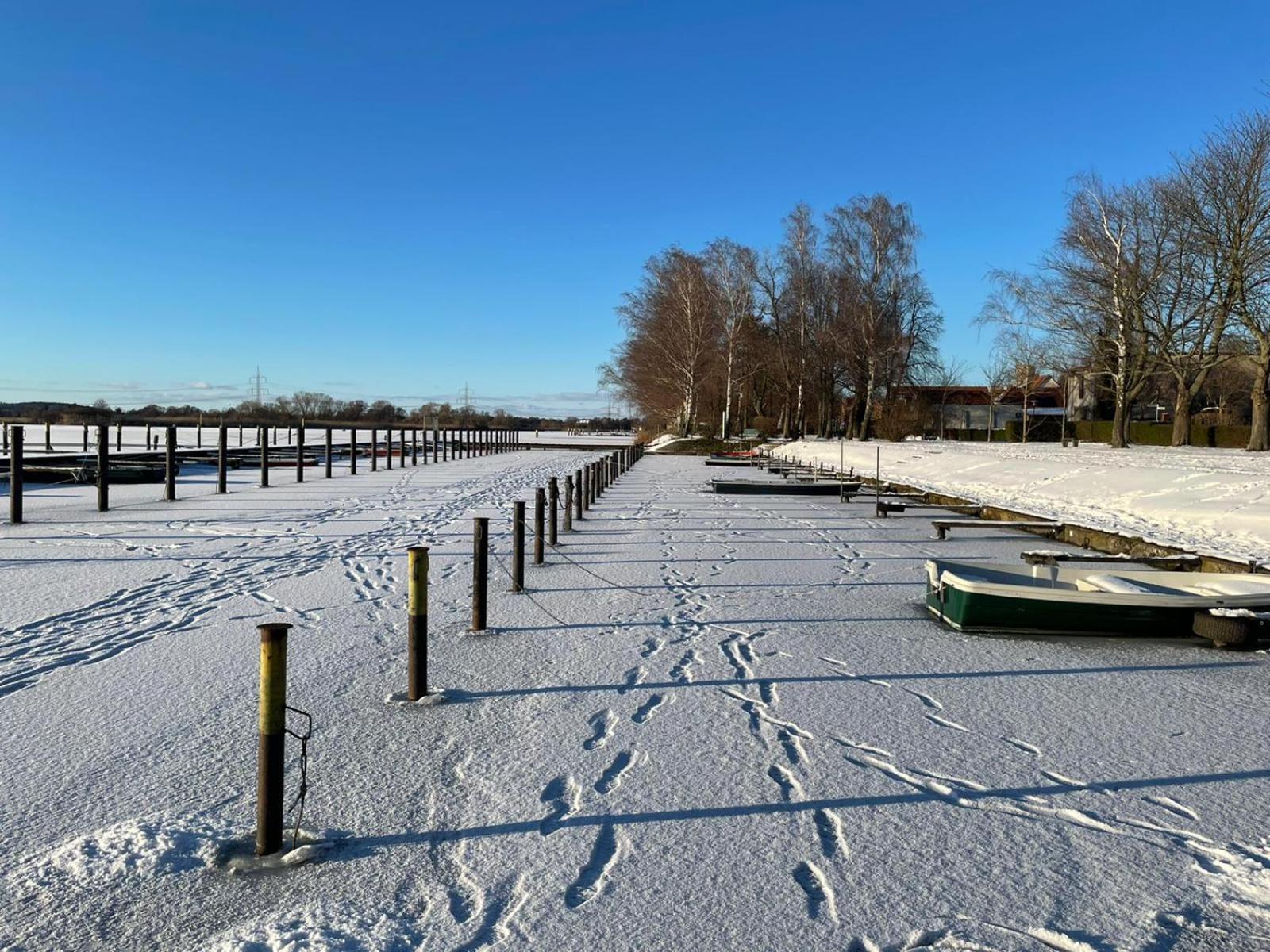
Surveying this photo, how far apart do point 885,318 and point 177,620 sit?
151ft

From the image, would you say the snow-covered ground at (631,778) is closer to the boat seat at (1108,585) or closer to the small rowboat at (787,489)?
the boat seat at (1108,585)

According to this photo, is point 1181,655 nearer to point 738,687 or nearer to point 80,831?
point 738,687

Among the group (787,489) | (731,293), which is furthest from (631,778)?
(731,293)

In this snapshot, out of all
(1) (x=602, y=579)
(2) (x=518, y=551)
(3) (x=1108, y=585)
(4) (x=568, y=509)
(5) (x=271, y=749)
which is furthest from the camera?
(4) (x=568, y=509)

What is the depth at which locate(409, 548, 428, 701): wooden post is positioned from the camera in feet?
17.5

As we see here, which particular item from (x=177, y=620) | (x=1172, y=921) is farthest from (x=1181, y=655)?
(x=177, y=620)

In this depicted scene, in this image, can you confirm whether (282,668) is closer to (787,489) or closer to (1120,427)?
(787,489)

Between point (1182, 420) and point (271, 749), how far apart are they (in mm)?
40651

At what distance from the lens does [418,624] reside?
542cm

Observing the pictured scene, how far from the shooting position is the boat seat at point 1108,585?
320 inches

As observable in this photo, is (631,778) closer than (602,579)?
Yes

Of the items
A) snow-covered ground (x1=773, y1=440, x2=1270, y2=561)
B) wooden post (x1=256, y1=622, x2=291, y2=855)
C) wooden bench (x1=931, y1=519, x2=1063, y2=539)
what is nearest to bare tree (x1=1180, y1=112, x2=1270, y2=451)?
snow-covered ground (x1=773, y1=440, x2=1270, y2=561)

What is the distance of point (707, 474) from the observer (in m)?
32.1

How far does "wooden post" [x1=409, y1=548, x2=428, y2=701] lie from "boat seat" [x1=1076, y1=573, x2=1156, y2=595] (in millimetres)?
5470
